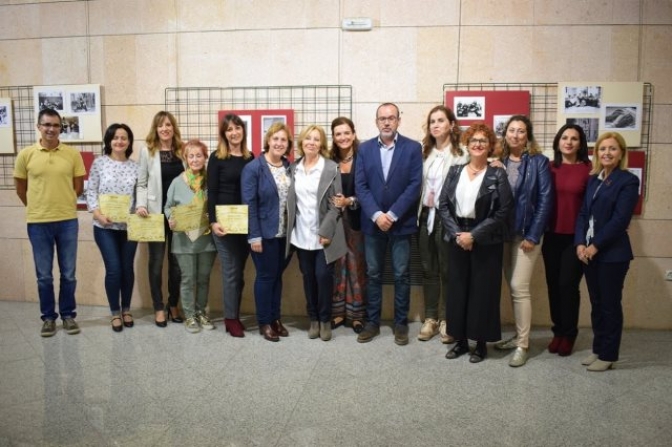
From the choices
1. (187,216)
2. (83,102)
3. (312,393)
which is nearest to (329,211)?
(187,216)

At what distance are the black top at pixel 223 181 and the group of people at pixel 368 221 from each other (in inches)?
0.4

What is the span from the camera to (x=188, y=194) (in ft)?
13.0

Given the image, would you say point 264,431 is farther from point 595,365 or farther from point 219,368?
point 595,365

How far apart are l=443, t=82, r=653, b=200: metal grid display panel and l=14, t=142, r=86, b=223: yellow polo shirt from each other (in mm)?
3038

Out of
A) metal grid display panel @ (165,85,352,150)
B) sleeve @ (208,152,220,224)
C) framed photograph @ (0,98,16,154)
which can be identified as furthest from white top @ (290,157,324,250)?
framed photograph @ (0,98,16,154)

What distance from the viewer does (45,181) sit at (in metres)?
3.89

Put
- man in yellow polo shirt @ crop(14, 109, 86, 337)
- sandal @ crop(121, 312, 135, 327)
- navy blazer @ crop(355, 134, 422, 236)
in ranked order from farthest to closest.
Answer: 1. sandal @ crop(121, 312, 135, 327)
2. man in yellow polo shirt @ crop(14, 109, 86, 337)
3. navy blazer @ crop(355, 134, 422, 236)

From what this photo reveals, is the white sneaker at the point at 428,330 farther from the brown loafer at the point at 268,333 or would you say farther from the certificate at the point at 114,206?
the certificate at the point at 114,206

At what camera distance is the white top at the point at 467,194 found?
3.31m

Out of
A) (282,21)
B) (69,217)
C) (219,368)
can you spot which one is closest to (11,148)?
(69,217)

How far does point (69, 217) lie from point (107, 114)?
1.17 meters

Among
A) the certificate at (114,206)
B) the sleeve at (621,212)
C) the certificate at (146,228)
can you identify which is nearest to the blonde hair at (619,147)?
the sleeve at (621,212)

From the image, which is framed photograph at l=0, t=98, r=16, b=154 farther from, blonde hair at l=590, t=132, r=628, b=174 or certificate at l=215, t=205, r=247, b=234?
blonde hair at l=590, t=132, r=628, b=174

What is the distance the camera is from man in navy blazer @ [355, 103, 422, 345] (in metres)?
3.68
